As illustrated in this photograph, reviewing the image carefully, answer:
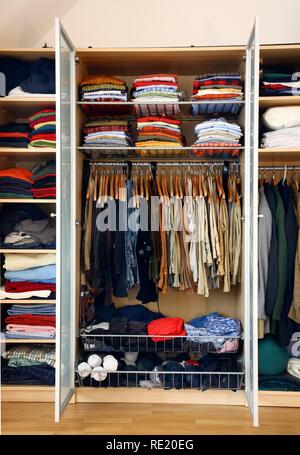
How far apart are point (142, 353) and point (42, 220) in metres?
1.09

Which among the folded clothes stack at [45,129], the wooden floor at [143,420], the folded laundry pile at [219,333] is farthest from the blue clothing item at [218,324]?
the folded clothes stack at [45,129]

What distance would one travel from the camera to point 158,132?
11.0 ft

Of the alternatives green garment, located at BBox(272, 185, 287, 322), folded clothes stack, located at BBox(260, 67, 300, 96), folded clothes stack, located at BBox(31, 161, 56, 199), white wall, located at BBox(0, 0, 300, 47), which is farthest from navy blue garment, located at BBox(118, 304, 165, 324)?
white wall, located at BBox(0, 0, 300, 47)

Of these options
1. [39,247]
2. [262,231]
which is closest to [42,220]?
[39,247]

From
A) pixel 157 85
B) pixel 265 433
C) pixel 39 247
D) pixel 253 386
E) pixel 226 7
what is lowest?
pixel 265 433

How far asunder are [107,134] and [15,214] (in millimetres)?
787

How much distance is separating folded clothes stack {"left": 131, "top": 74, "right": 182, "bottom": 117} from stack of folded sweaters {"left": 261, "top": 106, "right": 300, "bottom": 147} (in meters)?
0.60

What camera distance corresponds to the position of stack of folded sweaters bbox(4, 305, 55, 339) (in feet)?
10.9

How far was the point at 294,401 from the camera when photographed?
326 cm

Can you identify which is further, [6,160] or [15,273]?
[6,160]

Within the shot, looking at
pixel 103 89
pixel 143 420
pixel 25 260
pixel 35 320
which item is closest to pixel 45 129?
pixel 103 89

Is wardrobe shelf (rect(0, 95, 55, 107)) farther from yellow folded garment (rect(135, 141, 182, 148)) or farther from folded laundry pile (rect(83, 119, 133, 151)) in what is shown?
yellow folded garment (rect(135, 141, 182, 148))

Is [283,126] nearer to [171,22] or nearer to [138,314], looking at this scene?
[171,22]

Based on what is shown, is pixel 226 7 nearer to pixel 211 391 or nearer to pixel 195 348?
pixel 195 348
